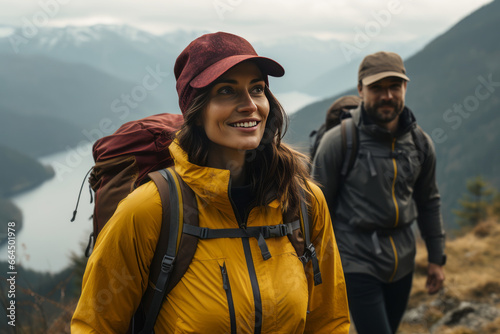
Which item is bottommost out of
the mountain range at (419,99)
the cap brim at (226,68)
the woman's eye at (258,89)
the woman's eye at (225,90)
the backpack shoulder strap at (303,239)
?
the mountain range at (419,99)

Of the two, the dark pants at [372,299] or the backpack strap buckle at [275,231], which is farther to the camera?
the dark pants at [372,299]

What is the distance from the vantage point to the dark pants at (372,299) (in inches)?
119

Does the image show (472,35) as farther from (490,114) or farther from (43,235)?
(43,235)

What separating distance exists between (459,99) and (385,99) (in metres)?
133

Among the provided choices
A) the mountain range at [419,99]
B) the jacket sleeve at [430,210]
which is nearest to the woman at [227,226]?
the jacket sleeve at [430,210]

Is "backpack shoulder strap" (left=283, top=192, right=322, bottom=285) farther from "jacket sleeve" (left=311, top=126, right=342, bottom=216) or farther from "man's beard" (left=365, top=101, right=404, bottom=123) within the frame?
"man's beard" (left=365, top=101, right=404, bottom=123)

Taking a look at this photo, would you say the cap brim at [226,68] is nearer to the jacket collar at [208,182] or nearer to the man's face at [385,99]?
the jacket collar at [208,182]

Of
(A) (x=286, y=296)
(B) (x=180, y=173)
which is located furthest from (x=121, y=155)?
(A) (x=286, y=296)

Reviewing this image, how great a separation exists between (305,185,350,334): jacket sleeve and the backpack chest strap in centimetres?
20

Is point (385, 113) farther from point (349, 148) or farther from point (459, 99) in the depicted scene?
point (459, 99)

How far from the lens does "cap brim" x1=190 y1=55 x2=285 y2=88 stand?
5.09ft

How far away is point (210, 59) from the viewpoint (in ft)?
5.41

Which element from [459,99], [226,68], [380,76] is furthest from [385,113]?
[459,99]

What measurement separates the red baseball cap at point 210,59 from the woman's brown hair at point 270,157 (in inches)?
2.3
